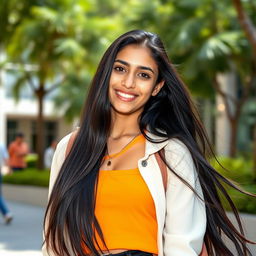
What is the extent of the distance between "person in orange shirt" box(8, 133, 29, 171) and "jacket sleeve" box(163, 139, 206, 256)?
13875 mm

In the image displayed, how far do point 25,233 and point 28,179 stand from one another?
18.2ft

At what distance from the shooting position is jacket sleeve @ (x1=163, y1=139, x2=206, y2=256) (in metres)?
Answer: 2.64

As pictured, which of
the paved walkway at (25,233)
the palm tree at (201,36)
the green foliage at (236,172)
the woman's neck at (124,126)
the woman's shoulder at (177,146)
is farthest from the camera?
the palm tree at (201,36)

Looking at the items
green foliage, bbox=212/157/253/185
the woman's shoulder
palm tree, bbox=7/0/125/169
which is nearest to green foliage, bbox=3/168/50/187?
palm tree, bbox=7/0/125/169

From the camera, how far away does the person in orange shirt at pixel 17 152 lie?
1655cm

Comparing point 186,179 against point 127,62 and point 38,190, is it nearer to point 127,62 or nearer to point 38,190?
point 127,62

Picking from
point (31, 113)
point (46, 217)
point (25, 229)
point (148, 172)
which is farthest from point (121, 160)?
point (31, 113)

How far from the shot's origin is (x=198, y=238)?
2.65 meters

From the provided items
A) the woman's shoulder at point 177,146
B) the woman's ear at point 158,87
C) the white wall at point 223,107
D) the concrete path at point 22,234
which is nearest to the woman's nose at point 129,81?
the woman's ear at point 158,87

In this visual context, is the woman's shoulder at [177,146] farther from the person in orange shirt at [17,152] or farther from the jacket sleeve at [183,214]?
the person in orange shirt at [17,152]

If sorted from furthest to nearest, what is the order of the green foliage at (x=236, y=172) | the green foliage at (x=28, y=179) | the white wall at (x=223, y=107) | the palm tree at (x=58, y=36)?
the white wall at (x=223, y=107) → the palm tree at (x=58, y=36) → the green foliage at (x=28, y=179) → the green foliage at (x=236, y=172)

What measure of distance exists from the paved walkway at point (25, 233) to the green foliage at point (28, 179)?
1393mm

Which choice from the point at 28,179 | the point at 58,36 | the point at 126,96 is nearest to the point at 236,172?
the point at 126,96

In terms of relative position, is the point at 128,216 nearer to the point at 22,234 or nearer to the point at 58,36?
the point at 22,234
